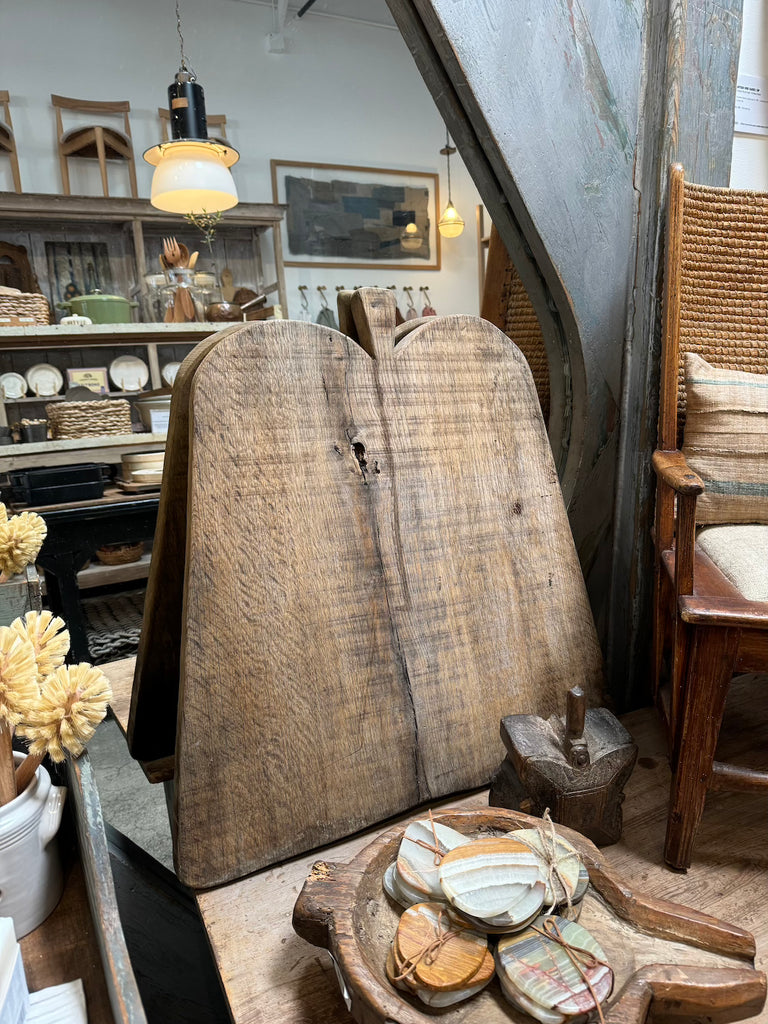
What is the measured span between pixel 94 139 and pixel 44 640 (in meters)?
4.07

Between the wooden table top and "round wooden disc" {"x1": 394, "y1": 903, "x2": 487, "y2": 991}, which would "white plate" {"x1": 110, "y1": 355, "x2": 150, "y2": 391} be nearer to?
the wooden table top

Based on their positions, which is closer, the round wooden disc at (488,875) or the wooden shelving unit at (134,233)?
the round wooden disc at (488,875)

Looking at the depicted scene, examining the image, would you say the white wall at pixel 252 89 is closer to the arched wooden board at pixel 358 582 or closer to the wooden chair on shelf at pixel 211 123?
the wooden chair on shelf at pixel 211 123

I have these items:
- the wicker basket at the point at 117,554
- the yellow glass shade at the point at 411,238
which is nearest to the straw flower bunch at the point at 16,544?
the wicker basket at the point at 117,554

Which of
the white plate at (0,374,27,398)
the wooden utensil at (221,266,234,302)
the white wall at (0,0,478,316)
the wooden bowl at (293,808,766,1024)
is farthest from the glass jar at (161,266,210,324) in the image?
the wooden bowl at (293,808,766,1024)

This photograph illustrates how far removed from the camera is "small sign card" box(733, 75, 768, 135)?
139 cm

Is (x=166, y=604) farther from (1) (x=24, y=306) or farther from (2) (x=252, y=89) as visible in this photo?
(2) (x=252, y=89)

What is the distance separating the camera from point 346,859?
82cm

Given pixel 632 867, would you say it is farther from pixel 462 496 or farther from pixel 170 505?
pixel 170 505

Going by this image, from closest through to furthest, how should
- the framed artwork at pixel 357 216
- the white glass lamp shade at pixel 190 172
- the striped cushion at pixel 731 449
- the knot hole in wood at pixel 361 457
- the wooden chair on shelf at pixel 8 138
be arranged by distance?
the knot hole in wood at pixel 361 457
the striped cushion at pixel 731 449
the white glass lamp shade at pixel 190 172
the wooden chair on shelf at pixel 8 138
the framed artwork at pixel 357 216

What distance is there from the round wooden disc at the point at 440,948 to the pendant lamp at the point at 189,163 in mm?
2541

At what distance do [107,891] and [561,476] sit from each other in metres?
1.00

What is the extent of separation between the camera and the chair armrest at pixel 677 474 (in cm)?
90

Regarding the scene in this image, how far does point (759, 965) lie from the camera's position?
2.32 ft
